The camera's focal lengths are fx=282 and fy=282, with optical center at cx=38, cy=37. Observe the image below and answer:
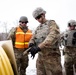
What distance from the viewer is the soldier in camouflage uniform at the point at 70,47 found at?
745cm

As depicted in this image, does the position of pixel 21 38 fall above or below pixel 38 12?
below

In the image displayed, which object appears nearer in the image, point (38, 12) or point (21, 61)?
point (38, 12)

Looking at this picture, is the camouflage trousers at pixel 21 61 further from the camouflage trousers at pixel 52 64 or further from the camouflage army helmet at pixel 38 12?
the camouflage army helmet at pixel 38 12

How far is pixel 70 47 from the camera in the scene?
7.55 m

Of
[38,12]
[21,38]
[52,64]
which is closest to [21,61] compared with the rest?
[21,38]

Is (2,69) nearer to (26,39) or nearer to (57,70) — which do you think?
(57,70)

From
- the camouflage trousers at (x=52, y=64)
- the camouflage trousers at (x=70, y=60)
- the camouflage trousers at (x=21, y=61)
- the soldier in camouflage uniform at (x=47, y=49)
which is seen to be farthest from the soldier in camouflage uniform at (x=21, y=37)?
the camouflage trousers at (x=52, y=64)

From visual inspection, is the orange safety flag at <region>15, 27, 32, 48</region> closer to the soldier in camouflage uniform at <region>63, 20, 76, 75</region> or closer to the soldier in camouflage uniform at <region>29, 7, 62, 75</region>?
the soldier in camouflage uniform at <region>63, 20, 76, 75</region>

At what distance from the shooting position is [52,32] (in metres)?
4.79

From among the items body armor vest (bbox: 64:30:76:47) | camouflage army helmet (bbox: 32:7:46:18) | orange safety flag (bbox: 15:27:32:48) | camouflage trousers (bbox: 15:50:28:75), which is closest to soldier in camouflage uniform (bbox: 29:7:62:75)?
camouflage army helmet (bbox: 32:7:46:18)

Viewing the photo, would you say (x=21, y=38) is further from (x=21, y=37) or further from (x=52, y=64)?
(x=52, y=64)

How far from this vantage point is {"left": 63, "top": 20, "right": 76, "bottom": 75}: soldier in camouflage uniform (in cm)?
745

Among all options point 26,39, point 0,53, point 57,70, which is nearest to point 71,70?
point 26,39

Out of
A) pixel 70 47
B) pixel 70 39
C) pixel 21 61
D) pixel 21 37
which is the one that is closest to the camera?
pixel 21 37
